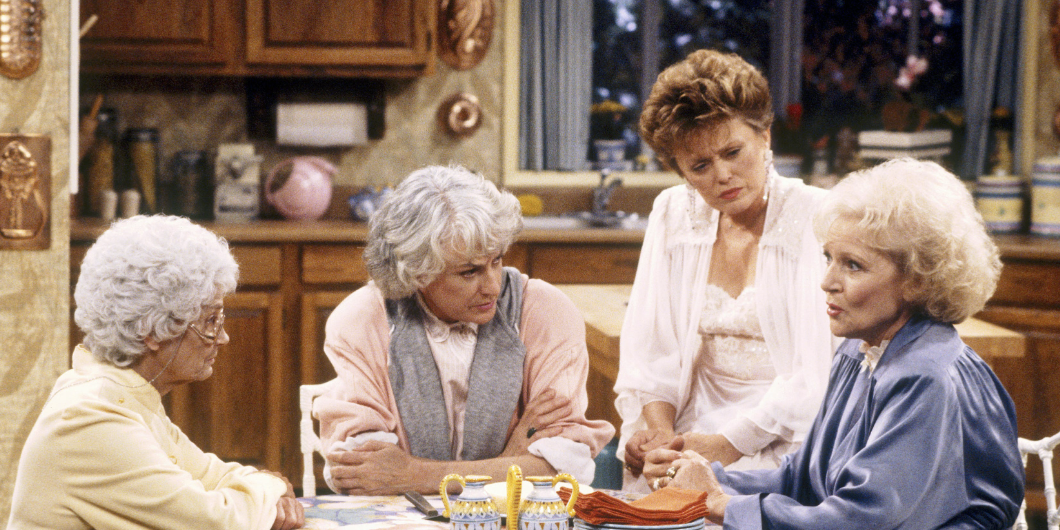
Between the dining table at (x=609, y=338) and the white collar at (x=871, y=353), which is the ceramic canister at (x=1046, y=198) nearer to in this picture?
the dining table at (x=609, y=338)

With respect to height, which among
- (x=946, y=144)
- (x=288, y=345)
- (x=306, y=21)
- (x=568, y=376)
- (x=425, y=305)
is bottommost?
(x=288, y=345)

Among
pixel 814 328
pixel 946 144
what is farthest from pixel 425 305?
pixel 946 144

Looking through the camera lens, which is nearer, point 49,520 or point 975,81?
point 49,520

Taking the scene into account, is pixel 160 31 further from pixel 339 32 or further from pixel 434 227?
pixel 434 227

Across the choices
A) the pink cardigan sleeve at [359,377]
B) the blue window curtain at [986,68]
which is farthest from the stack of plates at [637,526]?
the blue window curtain at [986,68]

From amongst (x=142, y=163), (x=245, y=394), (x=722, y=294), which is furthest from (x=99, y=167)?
(x=722, y=294)

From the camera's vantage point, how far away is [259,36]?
4336 mm

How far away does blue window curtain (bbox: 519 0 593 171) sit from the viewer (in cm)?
495

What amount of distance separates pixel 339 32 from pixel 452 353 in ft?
8.58

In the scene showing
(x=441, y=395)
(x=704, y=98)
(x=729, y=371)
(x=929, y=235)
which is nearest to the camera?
(x=929, y=235)

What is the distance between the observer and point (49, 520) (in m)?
1.47

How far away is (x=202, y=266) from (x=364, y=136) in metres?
3.26

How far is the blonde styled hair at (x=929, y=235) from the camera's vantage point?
1.51m

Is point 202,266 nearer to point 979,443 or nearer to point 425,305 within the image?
point 425,305
